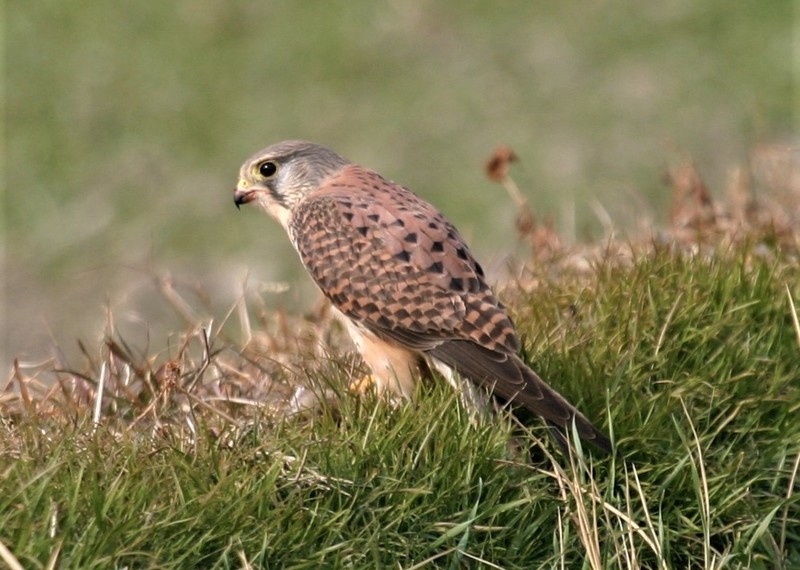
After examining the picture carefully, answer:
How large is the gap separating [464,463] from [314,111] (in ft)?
Answer: 22.3

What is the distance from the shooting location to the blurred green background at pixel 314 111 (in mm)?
9836

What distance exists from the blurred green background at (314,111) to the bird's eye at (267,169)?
396cm

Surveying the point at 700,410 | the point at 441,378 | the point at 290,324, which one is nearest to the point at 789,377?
the point at 700,410

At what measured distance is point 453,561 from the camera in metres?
3.86

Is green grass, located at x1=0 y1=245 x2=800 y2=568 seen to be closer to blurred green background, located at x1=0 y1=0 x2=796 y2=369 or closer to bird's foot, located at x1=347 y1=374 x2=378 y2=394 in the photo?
bird's foot, located at x1=347 y1=374 x2=378 y2=394

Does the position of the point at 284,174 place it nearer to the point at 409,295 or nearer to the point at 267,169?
the point at 267,169

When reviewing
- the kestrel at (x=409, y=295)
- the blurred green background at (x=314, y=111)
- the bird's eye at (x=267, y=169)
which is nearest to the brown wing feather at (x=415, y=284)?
the kestrel at (x=409, y=295)

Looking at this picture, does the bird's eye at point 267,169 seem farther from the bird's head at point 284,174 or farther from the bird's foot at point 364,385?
the bird's foot at point 364,385

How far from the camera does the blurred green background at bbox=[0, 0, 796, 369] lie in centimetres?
984

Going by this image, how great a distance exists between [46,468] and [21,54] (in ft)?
26.7

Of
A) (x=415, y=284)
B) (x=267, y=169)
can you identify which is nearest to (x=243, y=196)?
(x=267, y=169)

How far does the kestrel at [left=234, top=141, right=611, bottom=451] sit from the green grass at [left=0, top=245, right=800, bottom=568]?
12 centimetres

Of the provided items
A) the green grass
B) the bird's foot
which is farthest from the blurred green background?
the bird's foot

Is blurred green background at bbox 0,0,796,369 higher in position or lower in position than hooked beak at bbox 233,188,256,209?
lower
